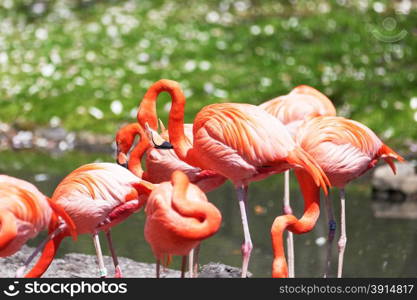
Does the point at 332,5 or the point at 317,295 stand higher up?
the point at 317,295

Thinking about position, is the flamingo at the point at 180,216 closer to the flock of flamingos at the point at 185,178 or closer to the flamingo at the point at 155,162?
the flock of flamingos at the point at 185,178

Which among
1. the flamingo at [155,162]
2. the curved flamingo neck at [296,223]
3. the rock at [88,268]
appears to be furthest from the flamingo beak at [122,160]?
the rock at [88,268]

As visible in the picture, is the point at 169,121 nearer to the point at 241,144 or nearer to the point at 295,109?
the point at 241,144

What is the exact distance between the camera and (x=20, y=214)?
4.07m

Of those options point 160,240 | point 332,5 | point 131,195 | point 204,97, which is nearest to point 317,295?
point 160,240

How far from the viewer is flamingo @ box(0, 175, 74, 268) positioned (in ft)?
13.1

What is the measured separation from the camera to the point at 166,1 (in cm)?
1524

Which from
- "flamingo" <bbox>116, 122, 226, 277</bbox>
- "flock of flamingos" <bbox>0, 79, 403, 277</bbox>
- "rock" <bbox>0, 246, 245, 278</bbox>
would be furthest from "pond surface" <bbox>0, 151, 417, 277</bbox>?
"flamingo" <bbox>116, 122, 226, 277</bbox>

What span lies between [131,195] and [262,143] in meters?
0.65

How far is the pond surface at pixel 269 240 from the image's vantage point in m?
6.53

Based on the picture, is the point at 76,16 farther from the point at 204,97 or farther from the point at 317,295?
the point at 317,295

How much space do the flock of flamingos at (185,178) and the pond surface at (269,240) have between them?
129cm

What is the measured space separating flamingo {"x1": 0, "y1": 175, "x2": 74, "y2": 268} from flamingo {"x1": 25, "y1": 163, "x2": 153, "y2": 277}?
7.7 inches

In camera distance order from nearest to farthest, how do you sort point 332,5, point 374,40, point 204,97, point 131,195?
point 131,195, point 204,97, point 374,40, point 332,5
